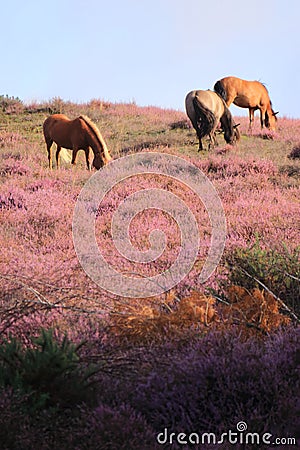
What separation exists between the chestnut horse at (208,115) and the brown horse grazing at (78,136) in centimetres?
468

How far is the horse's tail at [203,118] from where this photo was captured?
704 inches

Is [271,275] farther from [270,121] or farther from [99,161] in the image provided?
[270,121]

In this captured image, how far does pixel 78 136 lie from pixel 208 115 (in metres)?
5.62

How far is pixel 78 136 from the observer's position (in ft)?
45.1

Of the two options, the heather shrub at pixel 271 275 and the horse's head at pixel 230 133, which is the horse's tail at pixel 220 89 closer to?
the horse's head at pixel 230 133

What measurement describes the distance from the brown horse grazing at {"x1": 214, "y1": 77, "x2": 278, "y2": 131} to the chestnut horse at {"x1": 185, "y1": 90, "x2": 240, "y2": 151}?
458 cm

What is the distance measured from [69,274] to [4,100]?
75.8 ft

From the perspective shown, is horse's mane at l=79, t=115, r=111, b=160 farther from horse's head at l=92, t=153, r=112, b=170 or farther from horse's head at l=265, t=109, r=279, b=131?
horse's head at l=265, t=109, r=279, b=131

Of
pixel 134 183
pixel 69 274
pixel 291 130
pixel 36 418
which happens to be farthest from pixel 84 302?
pixel 291 130

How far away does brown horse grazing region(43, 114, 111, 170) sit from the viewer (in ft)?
43.6

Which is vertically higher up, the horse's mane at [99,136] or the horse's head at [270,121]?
the horse's head at [270,121]

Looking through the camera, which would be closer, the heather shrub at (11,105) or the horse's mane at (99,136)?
the horse's mane at (99,136)

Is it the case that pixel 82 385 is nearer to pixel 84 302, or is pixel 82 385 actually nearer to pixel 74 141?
pixel 84 302

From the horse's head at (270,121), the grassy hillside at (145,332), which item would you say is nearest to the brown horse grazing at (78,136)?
the grassy hillside at (145,332)
